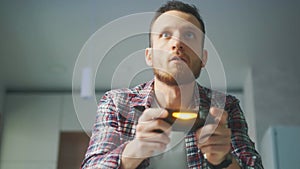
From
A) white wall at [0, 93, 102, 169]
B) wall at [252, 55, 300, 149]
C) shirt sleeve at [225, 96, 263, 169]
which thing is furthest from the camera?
white wall at [0, 93, 102, 169]

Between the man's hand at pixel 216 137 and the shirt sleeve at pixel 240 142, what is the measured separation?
0.09 metres

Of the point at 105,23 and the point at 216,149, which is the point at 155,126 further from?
the point at 105,23

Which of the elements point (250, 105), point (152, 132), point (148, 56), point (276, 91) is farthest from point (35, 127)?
point (152, 132)

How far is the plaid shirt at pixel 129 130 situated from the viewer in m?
0.54

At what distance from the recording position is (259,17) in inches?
56.2

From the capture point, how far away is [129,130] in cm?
56

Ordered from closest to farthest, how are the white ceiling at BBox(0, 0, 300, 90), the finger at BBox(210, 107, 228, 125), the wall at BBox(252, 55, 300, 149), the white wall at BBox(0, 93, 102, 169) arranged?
the finger at BBox(210, 107, 228, 125) < the white ceiling at BBox(0, 0, 300, 90) < the wall at BBox(252, 55, 300, 149) < the white wall at BBox(0, 93, 102, 169)

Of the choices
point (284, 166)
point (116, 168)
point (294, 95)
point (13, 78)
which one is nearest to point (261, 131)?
point (294, 95)

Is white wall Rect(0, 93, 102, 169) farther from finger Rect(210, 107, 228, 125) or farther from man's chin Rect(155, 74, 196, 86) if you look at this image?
finger Rect(210, 107, 228, 125)

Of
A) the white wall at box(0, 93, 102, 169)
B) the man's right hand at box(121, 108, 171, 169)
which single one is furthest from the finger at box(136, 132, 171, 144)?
the white wall at box(0, 93, 102, 169)

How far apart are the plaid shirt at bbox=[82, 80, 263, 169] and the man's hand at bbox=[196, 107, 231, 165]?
48mm

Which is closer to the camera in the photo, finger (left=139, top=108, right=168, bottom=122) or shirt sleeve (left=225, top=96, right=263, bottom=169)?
finger (left=139, top=108, right=168, bottom=122)

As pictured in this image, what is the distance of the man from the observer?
1.73 ft

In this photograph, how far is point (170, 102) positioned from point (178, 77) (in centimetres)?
3
